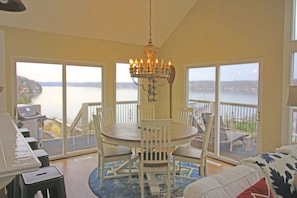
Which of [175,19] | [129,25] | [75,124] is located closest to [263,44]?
[175,19]

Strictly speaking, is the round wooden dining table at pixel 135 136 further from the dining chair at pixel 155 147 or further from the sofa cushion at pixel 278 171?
the sofa cushion at pixel 278 171

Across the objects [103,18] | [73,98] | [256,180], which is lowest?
[256,180]

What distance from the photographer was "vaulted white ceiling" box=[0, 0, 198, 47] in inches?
159

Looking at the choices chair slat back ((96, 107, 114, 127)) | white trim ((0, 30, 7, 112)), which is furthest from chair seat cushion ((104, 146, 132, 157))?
white trim ((0, 30, 7, 112))

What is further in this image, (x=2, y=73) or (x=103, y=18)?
(x=103, y=18)

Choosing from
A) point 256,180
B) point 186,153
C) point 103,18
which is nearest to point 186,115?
point 186,153

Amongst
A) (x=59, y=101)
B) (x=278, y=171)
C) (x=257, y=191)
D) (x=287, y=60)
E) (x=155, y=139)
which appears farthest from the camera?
(x=59, y=101)

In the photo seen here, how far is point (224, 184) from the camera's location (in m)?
1.51

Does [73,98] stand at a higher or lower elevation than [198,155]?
higher

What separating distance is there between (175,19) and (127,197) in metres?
3.90

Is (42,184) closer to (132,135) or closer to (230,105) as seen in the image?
(132,135)

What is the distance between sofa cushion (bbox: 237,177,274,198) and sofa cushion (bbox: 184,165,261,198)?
0.06m

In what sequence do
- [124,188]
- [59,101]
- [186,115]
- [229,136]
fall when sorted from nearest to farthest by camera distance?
[124,188]
[186,115]
[229,136]
[59,101]

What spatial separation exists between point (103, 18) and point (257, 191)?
4.20 meters
